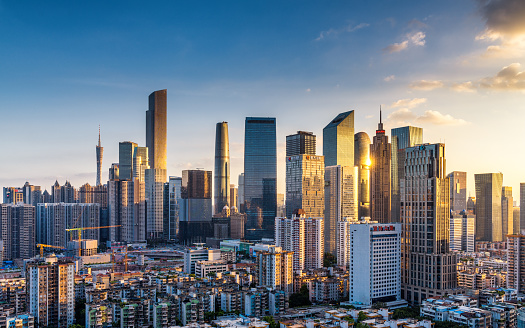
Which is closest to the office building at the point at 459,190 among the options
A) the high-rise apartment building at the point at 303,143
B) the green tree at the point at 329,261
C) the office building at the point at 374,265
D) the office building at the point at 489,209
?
the office building at the point at 489,209

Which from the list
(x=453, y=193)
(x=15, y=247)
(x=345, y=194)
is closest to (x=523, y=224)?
(x=453, y=193)

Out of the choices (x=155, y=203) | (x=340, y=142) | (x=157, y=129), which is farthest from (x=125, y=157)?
(x=340, y=142)

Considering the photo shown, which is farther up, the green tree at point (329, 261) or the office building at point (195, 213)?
the office building at point (195, 213)

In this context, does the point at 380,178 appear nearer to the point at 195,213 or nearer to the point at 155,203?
the point at 195,213

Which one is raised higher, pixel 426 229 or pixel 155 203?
pixel 426 229

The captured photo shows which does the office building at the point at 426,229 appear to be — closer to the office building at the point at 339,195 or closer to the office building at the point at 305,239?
the office building at the point at 305,239

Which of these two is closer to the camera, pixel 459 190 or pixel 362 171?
pixel 362 171
